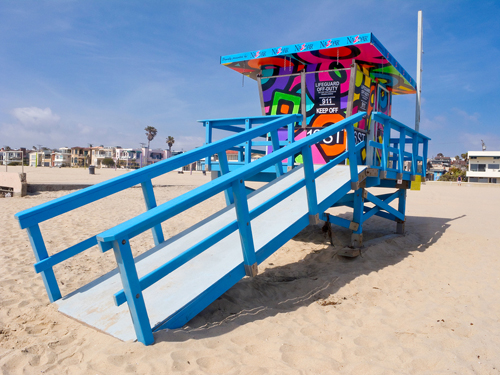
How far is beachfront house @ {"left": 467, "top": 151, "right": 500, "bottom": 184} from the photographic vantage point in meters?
49.4

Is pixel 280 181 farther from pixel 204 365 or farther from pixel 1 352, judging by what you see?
pixel 1 352

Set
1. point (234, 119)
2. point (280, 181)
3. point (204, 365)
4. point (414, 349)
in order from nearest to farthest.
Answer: point (204, 365) < point (414, 349) < point (280, 181) < point (234, 119)

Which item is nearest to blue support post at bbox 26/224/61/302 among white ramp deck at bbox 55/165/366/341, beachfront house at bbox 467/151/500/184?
white ramp deck at bbox 55/165/366/341

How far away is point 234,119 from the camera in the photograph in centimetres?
614

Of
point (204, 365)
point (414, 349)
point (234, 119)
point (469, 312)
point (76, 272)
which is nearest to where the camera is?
point (204, 365)

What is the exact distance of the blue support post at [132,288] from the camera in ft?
7.02

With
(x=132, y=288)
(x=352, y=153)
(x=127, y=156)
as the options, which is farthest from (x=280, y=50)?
(x=127, y=156)

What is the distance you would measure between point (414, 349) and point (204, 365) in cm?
158

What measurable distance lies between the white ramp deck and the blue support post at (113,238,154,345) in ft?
0.51

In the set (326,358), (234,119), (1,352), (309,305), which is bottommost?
(309,305)

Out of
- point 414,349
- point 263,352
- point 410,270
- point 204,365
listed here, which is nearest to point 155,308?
point 204,365

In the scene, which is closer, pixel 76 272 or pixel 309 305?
pixel 309 305

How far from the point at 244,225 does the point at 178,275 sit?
89cm

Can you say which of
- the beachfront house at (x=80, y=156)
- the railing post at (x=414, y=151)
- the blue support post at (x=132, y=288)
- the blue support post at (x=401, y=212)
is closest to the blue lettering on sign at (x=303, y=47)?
the railing post at (x=414, y=151)
